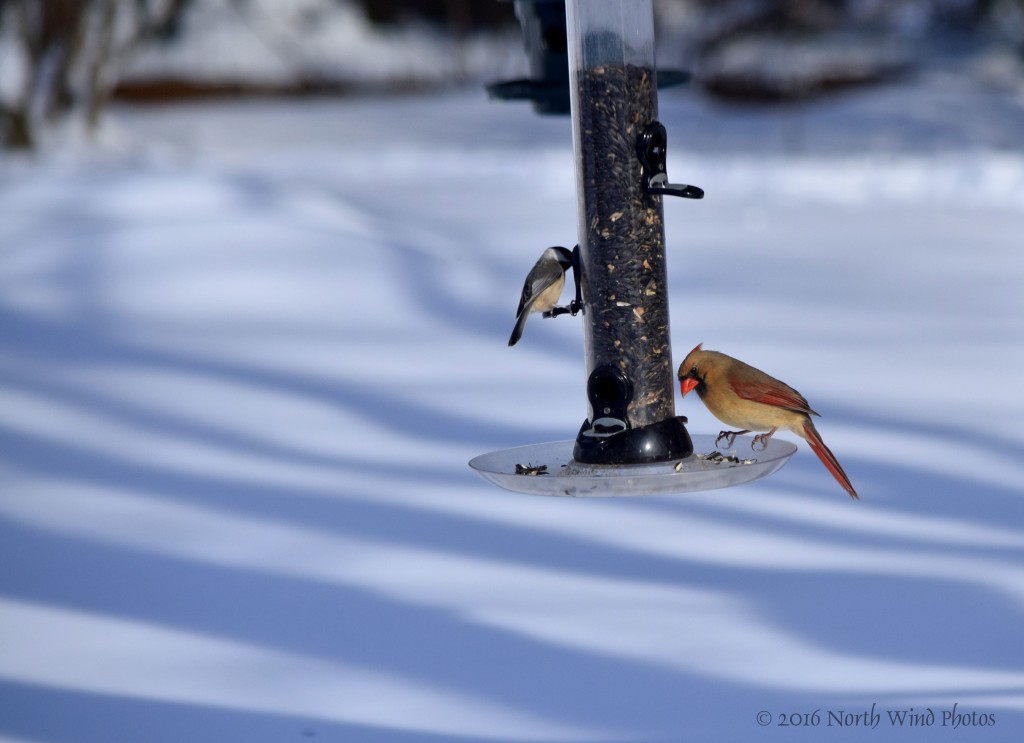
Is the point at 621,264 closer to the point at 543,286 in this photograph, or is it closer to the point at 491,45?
the point at 543,286

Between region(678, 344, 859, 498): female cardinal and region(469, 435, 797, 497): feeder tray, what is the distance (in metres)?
0.06

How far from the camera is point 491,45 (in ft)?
65.8

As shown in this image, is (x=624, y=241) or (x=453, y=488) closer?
(x=624, y=241)

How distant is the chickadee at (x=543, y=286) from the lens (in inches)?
105

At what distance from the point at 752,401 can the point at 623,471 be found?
0.96 ft

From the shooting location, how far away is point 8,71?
16.6 meters

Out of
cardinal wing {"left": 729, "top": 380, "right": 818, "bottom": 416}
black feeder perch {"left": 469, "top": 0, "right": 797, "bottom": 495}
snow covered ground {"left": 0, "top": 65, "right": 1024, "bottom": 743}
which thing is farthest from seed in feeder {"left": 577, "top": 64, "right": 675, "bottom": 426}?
snow covered ground {"left": 0, "top": 65, "right": 1024, "bottom": 743}

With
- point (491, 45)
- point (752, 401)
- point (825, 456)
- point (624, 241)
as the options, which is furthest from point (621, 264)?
point (491, 45)

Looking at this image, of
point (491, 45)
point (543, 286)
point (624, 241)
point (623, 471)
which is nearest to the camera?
point (623, 471)

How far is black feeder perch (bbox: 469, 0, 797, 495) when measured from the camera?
2678mm

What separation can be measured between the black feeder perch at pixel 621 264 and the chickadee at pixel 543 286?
0.30ft

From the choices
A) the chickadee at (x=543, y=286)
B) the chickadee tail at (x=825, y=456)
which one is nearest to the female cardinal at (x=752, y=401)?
the chickadee tail at (x=825, y=456)

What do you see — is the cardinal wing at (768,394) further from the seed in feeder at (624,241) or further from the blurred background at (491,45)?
the blurred background at (491,45)

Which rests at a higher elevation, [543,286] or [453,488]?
[543,286]
